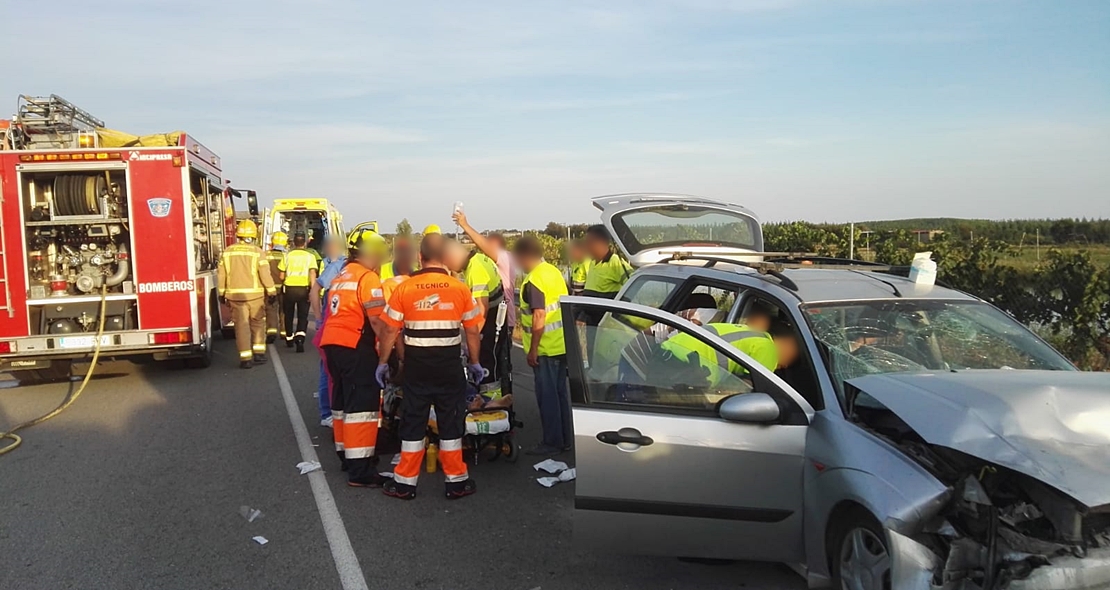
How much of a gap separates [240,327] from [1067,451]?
9.70 meters

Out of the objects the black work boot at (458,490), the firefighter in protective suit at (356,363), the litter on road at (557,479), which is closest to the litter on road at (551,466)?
the litter on road at (557,479)

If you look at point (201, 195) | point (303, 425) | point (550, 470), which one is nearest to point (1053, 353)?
point (550, 470)

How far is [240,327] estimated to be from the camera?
10500 mm

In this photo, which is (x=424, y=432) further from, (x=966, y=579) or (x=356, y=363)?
(x=966, y=579)

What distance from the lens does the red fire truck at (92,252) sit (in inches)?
351

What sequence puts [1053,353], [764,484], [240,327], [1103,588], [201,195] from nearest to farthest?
[1103,588]
[764,484]
[1053,353]
[240,327]
[201,195]

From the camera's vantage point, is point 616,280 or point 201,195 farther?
point 201,195

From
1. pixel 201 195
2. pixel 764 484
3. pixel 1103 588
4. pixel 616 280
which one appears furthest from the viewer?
pixel 201 195

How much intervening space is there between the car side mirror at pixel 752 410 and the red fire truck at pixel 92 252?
7.68 metres

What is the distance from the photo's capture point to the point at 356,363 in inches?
232

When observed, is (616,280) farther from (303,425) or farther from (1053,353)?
(1053,353)

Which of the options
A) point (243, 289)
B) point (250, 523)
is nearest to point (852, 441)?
point (250, 523)

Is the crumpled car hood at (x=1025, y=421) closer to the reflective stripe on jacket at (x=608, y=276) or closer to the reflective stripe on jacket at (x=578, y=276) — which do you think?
the reflective stripe on jacket at (x=608, y=276)

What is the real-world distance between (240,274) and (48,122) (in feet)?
9.92
